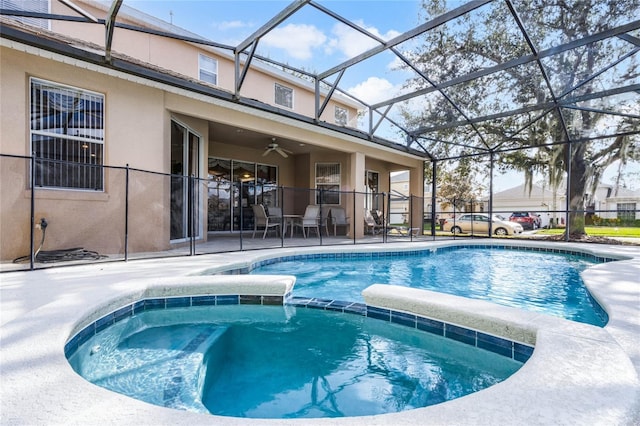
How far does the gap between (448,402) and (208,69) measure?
1004 cm

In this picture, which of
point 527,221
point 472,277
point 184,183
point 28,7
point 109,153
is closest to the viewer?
point 109,153

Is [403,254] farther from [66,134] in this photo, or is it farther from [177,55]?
[177,55]

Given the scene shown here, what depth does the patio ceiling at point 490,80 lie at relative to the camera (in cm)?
555

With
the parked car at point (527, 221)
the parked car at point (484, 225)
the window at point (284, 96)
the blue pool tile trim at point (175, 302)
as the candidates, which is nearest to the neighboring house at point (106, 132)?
the blue pool tile trim at point (175, 302)

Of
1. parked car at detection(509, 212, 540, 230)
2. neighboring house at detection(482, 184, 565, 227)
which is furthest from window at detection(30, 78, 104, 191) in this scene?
neighboring house at detection(482, 184, 565, 227)

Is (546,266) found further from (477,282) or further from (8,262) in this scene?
(8,262)

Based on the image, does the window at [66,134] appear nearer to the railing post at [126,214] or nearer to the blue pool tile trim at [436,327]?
the railing post at [126,214]

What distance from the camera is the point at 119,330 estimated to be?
2.68 metres

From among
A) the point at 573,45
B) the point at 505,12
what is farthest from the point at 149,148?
the point at 505,12

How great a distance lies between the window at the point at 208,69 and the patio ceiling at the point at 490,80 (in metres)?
0.72

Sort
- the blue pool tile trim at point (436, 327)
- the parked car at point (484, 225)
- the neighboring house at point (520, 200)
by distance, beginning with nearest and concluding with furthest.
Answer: the blue pool tile trim at point (436, 327) → the parked car at point (484, 225) → the neighboring house at point (520, 200)

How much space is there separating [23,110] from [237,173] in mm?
5962

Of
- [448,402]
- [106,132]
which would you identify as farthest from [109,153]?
[448,402]

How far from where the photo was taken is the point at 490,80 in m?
8.81
